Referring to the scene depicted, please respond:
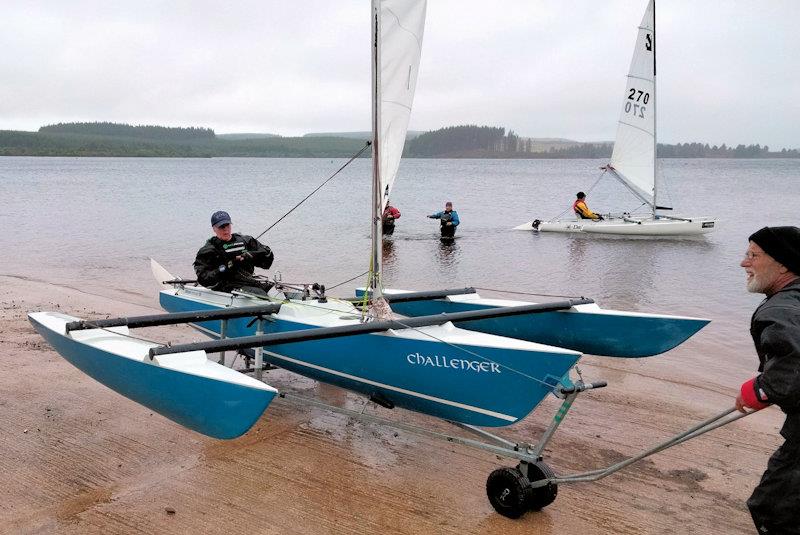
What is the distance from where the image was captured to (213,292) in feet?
21.3

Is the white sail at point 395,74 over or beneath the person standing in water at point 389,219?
over

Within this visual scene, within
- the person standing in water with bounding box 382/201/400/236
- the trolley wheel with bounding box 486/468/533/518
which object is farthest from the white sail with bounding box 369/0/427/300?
the person standing in water with bounding box 382/201/400/236

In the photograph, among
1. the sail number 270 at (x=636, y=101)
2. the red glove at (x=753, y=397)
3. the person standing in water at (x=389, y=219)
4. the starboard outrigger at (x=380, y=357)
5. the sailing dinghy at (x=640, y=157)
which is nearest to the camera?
the red glove at (x=753, y=397)

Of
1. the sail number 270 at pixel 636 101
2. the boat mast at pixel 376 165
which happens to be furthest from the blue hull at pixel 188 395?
the sail number 270 at pixel 636 101

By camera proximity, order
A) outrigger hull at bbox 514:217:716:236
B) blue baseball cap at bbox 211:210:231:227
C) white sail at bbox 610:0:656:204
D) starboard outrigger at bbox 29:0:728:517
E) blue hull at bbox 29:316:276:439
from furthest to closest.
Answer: outrigger hull at bbox 514:217:716:236 < white sail at bbox 610:0:656:204 < blue baseball cap at bbox 211:210:231:227 < starboard outrigger at bbox 29:0:728:517 < blue hull at bbox 29:316:276:439

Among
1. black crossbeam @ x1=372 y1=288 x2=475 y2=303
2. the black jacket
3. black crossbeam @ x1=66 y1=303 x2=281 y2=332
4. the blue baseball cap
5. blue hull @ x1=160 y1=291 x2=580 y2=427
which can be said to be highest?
the blue baseball cap

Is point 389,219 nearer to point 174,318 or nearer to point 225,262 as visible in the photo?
Result: point 225,262

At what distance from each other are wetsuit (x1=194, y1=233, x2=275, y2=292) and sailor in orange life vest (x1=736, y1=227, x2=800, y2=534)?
16.1 ft

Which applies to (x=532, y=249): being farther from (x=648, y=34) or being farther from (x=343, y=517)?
(x=343, y=517)

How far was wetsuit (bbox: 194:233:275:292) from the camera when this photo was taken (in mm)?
6473

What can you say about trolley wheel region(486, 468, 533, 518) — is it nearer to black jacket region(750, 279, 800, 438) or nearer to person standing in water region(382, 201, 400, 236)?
black jacket region(750, 279, 800, 438)

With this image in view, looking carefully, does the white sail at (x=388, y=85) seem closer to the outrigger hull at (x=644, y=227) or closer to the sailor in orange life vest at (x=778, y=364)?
the sailor in orange life vest at (x=778, y=364)

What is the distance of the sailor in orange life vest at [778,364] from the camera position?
103 inches

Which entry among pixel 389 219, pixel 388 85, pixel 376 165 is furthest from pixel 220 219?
pixel 389 219
